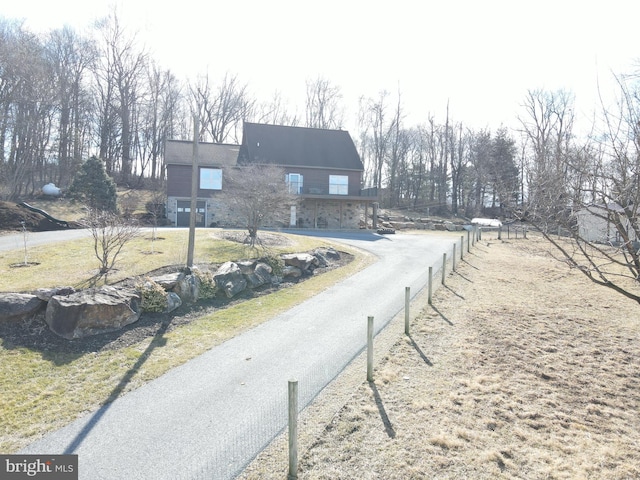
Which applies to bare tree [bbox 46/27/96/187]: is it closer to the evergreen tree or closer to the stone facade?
the evergreen tree

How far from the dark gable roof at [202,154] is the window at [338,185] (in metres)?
7.78

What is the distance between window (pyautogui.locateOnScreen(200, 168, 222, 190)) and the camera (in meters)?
30.7

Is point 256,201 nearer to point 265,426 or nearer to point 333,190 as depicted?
point 265,426

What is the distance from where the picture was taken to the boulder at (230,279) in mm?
11148

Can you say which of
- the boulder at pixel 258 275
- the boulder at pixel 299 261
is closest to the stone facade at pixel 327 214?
the boulder at pixel 299 261

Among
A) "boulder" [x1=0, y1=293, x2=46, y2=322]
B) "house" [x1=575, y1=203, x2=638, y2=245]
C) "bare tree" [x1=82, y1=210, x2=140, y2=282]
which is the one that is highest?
"house" [x1=575, y1=203, x2=638, y2=245]

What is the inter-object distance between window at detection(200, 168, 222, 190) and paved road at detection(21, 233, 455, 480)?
2322 cm

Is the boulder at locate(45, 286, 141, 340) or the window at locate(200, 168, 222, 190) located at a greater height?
the window at locate(200, 168, 222, 190)

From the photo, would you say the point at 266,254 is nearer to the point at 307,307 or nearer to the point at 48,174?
the point at 307,307

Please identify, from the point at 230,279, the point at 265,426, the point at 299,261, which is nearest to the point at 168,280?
the point at 230,279

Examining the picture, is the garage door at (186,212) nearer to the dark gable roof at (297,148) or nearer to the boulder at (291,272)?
the dark gable roof at (297,148)

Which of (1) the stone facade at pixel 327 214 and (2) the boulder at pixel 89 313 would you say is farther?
(1) the stone facade at pixel 327 214

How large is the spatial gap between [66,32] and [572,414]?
1847 inches

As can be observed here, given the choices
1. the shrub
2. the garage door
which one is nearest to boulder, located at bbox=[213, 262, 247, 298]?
the shrub
